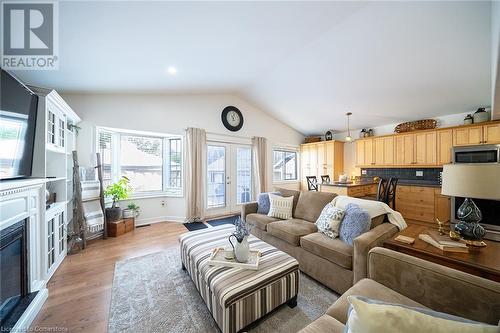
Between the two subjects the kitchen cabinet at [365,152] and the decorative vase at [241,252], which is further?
the kitchen cabinet at [365,152]

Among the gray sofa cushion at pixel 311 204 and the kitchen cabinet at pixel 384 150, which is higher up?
the kitchen cabinet at pixel 384 150

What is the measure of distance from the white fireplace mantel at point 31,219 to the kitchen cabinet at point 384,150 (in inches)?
246

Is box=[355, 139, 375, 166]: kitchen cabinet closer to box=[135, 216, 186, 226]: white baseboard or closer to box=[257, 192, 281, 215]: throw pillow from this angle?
box=[257, 192, 281, 215]: throw pillow

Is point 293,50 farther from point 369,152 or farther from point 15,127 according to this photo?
point 369,152

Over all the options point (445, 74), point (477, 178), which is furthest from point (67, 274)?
point (445, 74)

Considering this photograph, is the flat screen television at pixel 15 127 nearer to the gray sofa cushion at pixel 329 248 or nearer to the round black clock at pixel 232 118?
the gray sofa cushion at pixel 329 248

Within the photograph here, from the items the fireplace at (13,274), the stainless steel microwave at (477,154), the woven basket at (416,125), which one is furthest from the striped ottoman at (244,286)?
the woven basket at (416,125)

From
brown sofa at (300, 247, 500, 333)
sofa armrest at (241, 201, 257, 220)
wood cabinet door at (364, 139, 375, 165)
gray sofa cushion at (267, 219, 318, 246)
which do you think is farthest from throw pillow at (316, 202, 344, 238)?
wood cabinet door at (364, 139, 375, 165)

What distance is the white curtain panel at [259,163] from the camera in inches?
210

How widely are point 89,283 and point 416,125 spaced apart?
21.3ft

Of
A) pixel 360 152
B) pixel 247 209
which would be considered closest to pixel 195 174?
pixel 247 209

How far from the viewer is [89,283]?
6.85 ft

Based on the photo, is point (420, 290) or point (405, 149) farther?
point (405, 149)

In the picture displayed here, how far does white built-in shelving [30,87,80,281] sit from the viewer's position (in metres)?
2.05
